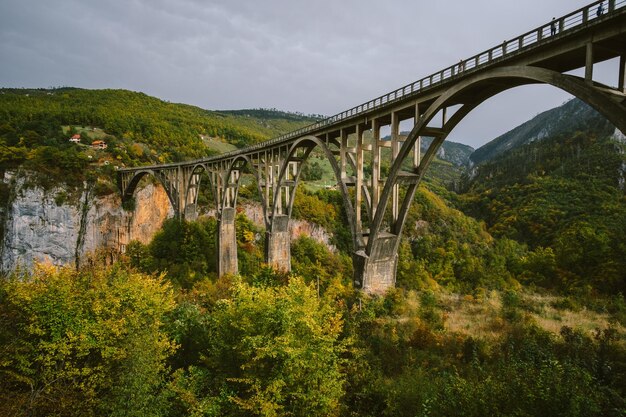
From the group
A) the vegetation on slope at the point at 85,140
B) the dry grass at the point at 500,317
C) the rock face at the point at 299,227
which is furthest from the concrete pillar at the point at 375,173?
the vegetation on slope at the point at 85,140

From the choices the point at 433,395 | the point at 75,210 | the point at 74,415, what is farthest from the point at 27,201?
the point at 433,395

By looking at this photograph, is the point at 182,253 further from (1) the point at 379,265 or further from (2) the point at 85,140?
(2) the point at 85,140

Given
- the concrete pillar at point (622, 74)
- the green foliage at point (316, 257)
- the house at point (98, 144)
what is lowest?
the green foliage at point (316, 257)

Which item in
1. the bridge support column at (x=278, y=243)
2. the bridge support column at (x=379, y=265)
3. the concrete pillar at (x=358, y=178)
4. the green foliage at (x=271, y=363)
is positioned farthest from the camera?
the bridge support column at (x=278, y=243)

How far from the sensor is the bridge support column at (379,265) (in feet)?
43.9

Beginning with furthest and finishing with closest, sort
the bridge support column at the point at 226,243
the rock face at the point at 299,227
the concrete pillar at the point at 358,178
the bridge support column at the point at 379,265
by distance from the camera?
the rock face at the point at 299,227 < the bridge support column at the point at 226,243 < the concrete pillar at the point at 358,178 < the bridge support column at the point at 379,265

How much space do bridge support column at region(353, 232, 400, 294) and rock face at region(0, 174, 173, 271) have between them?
3988 cm

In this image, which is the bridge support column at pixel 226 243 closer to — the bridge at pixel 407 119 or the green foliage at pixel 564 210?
the bridge at pixel 407 119

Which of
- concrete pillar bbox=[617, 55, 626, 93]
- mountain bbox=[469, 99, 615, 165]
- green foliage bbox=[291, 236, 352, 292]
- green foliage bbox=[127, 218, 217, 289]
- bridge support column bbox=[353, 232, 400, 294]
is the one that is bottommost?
green foliage bbox=[291, 236, 352, 292]

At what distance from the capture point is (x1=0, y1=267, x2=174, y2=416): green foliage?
8078 millimetres

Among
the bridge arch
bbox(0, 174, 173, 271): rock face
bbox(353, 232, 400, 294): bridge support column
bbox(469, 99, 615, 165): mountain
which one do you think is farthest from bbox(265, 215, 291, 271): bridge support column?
bbox(469, 99, 615, 165): mountain

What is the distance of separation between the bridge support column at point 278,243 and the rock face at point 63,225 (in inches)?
1165

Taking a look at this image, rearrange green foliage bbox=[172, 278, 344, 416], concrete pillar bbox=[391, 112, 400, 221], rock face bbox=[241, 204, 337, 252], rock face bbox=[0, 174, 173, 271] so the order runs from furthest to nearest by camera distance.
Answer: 1. rock face bbox=[241, 204, 337, 252]
2. rock face bbox=[0, 174, 173, 271]
3. concrete pillar bbox=[391, 112, 400, 221]
4. green foliage bbox=[172, 278, 344, 416]

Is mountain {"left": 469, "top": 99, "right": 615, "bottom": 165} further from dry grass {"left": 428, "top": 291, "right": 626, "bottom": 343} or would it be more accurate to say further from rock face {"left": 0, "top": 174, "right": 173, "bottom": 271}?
rock face {"left": 0, "top": 174, "right": 173, "bottom": 271}
